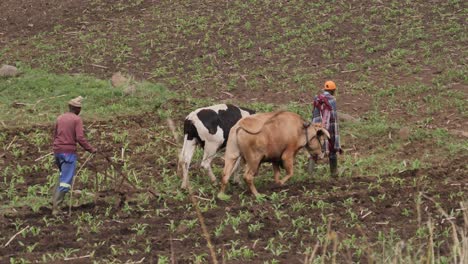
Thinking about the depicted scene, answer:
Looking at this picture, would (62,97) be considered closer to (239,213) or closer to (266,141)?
(266,141)

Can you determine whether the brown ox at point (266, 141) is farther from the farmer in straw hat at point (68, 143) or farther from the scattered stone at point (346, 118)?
the scattered stone at point (346, 118)

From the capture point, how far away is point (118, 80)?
1727cm

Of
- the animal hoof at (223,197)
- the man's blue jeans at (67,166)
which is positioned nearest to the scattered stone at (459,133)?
the animal hoof at (223,197)

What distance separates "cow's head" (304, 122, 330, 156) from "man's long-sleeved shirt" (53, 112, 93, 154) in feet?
10.2

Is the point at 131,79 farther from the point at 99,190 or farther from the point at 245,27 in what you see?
the point at 99,190

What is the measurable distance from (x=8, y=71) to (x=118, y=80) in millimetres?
2910

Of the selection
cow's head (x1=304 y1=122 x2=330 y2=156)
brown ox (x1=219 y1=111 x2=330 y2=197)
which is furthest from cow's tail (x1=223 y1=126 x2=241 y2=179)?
cow's head (x1=304 y1=122 x2=330 y2=156)

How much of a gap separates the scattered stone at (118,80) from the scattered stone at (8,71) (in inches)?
101

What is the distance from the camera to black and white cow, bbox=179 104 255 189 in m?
10.8

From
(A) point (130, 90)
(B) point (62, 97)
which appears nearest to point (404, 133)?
(A) point (130, 90)

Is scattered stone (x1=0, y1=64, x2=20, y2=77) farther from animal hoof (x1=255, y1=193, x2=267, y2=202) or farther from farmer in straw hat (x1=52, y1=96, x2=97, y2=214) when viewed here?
animal hoof (x1=255, y1=193, x2=267, y2=202)

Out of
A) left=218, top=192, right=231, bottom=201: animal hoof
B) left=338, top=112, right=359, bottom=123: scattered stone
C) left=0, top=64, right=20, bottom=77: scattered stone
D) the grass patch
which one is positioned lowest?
left=0, top=64, right=20, bottom=77: scattered stone

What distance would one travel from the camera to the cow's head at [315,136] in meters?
10.7

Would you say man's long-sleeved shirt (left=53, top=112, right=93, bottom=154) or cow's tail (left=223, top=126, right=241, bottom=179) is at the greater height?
man's long-sleeved shirt (left=53, top=112, right=93, bottom=154)
